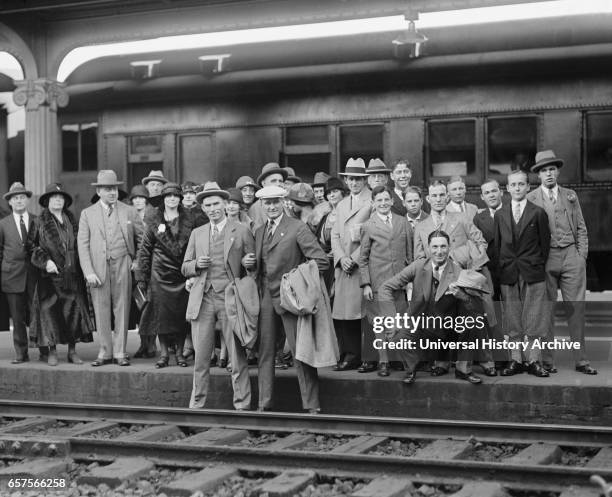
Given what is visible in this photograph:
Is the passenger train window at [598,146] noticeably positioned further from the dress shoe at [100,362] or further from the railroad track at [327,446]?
the dress shoe at [100,362]

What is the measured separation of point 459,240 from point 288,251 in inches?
58.1

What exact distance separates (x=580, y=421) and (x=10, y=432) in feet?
14.2

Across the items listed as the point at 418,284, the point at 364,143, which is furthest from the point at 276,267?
the point at 364,143

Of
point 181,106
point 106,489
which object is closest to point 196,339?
point 106,489

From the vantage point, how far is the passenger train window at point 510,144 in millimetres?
11289

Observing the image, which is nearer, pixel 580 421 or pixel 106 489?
pixel 106 489

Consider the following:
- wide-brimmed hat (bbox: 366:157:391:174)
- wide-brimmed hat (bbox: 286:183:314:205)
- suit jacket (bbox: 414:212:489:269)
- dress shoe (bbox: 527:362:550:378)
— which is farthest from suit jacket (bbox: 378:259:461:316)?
wide-brimmed hat (bbox: 286:183:314:205)

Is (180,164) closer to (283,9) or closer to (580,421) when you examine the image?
(283,9)

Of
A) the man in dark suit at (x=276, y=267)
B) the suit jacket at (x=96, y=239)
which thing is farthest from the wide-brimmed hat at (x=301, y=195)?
the suit jacket at (x=96, y=239)

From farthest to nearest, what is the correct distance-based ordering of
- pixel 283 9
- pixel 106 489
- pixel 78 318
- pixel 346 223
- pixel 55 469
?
pixel 283 9
pixel 78 318
pixel 346 223
pixel 55 469
pixel 106 489

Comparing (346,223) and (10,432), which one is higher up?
(346,223)

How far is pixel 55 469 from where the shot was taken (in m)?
6.32

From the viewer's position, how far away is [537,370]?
789 cm

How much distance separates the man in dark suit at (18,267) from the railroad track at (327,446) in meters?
1.94
